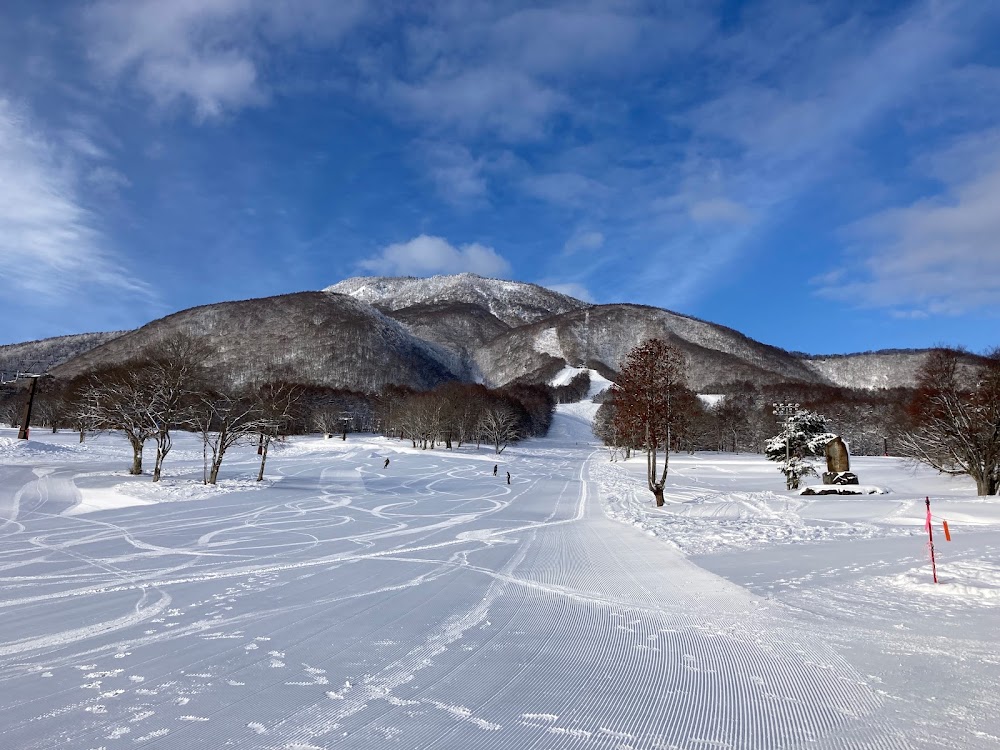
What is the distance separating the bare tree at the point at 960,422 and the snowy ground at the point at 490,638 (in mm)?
14984

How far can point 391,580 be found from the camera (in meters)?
8.19

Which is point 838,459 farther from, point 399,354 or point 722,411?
point 399,354

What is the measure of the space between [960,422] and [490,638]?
28865 mm

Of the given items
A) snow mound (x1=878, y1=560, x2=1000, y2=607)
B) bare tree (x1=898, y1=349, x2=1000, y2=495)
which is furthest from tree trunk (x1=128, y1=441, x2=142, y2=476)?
bare tree (x1=898, y1=349, x2=1000, y2=495)

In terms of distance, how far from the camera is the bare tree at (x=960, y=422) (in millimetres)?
23438

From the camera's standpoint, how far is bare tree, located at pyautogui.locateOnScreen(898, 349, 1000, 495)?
2344 cm

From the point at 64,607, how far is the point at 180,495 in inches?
578

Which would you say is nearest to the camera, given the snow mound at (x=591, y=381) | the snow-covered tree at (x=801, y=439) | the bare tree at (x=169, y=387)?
the bare tree at (x=169, y=387)

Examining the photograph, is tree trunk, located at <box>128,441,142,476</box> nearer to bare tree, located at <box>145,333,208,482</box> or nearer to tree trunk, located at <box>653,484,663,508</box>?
bare tree, located at <box>145,333,208,482</box>

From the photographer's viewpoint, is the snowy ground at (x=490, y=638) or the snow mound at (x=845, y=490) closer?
the snowy ground at (x=490, y=638)

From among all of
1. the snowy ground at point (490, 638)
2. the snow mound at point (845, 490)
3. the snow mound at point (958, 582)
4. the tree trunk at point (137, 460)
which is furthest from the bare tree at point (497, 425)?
the snow mound at point (958, 582)

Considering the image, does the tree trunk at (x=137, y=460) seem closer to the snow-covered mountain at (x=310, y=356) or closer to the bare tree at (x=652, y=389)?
the bare tree at (x=652, y=389)

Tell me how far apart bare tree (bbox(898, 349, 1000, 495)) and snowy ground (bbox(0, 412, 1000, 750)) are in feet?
49.2

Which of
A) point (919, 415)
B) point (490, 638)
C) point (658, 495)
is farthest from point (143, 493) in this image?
point (919, 415)
